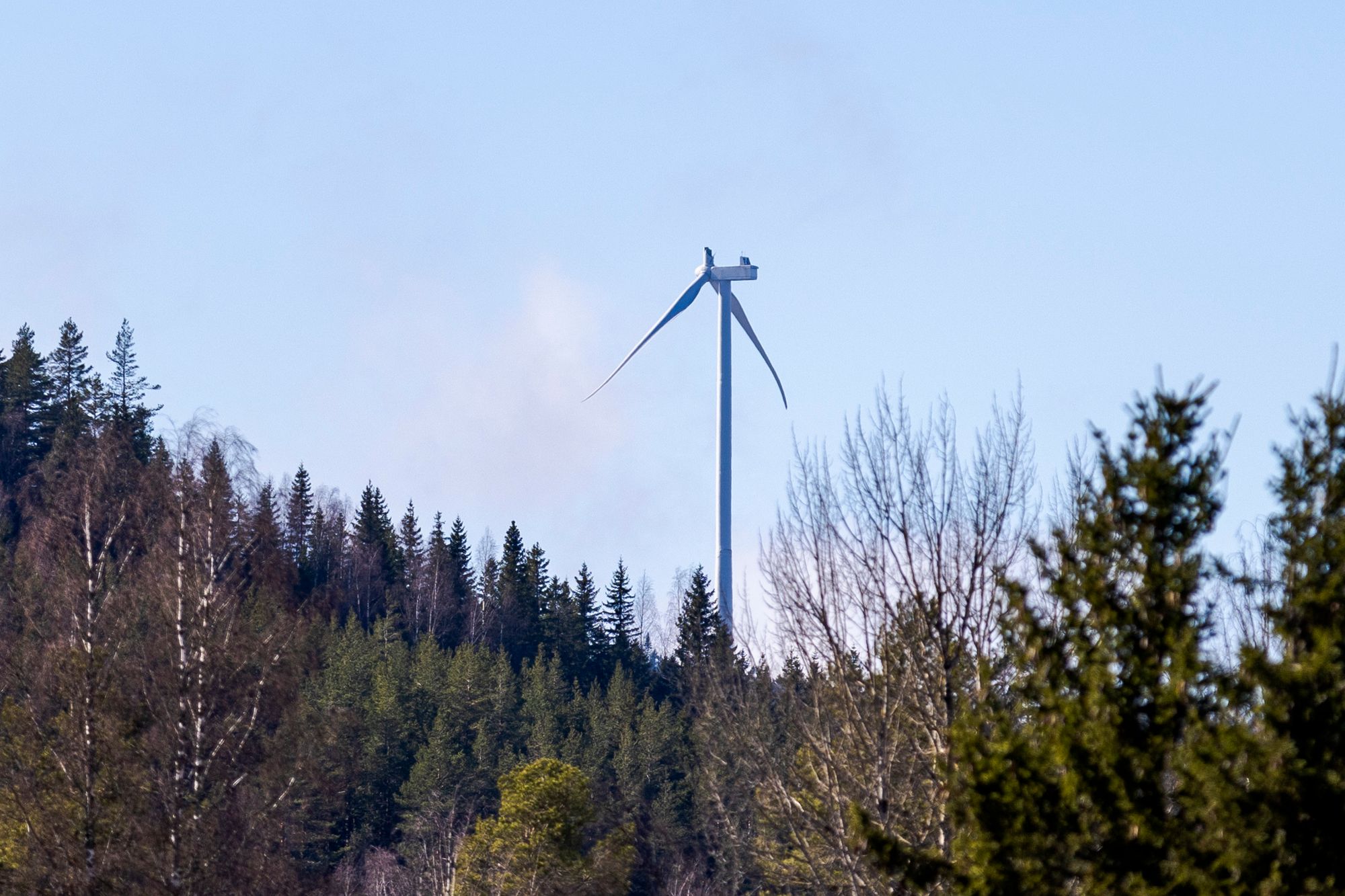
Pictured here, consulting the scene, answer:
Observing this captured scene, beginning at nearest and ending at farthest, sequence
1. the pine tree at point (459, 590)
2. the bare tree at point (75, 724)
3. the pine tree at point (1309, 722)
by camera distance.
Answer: the pine tree at point (1309, 722) < the bare tree at point (75, 724) < the pine tree at point (459, 590)

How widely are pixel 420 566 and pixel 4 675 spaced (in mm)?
102932

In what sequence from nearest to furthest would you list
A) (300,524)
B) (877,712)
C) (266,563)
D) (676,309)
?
(877,712) < (266,563) < (676,309) < (300,524)

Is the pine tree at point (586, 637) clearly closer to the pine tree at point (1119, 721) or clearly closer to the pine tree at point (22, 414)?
the pine tree at point (22, 414)

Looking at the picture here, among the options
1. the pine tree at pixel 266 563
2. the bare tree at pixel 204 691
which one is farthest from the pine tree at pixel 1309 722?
the pine tree at pixel 266 563

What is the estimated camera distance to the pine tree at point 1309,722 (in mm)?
10352

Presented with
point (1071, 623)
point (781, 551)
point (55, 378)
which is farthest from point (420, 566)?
point (1071, 623)

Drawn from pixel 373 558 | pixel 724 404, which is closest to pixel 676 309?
pixel 724 404

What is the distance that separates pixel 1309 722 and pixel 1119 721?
1269 mm

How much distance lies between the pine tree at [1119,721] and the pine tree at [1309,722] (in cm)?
38

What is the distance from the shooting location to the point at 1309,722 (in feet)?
34.9

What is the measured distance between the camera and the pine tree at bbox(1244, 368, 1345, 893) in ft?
34.0

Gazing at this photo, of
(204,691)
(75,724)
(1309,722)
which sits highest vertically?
(204,691)

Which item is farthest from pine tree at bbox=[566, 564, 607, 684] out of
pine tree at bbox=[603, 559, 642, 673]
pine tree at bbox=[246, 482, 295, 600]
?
pine tree at bbox=[246, 482, 295, 600]

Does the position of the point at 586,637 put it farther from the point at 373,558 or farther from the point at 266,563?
the point at 266,563
